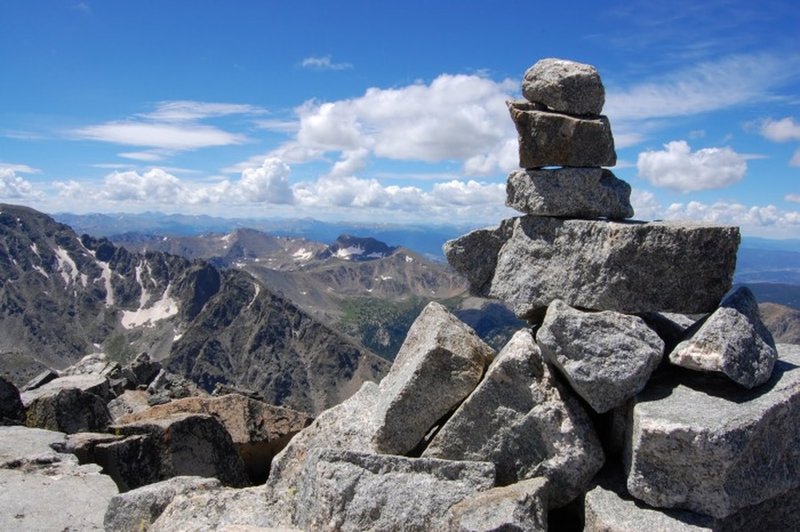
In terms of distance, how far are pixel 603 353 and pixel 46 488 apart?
11.5 metres

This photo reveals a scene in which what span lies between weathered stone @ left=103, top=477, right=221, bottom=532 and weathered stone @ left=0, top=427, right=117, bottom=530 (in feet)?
1.84

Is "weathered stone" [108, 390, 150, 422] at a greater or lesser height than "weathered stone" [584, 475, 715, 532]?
lesser

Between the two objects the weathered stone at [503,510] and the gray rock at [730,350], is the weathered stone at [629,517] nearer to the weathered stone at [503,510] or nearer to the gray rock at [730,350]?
the weathered stone at [503,510]

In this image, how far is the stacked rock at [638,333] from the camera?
8945 millimetres

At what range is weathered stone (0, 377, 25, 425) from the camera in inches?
681

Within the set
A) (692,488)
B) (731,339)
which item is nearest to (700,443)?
(692,488)

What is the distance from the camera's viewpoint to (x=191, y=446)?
1527cm

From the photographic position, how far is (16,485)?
13203 mm

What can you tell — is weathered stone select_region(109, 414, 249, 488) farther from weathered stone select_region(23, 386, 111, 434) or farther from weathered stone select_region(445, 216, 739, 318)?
weathered stone select_region(445, 216, 739, 318)

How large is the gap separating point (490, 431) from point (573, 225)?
4.19 metres

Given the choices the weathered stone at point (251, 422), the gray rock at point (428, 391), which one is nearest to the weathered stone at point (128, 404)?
the weathered stone at point (251, 422)

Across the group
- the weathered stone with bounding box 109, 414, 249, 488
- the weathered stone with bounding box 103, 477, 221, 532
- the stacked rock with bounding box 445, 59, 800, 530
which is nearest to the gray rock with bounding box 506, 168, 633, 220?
the stacked rock with bounding box 445, 59, 800, 530

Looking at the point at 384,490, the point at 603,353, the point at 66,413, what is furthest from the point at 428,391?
the point at 66,413

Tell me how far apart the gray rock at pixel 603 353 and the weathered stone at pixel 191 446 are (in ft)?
30.9
